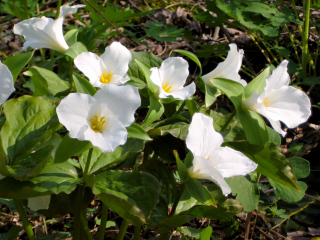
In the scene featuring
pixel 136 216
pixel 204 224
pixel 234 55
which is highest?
pixel 234 55

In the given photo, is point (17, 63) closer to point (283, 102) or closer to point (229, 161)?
point (229, 161)

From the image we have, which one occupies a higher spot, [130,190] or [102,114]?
[102,114]

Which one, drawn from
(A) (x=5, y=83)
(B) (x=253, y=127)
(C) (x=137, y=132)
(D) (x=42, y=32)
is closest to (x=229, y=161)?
(B) (x=253, y=127)

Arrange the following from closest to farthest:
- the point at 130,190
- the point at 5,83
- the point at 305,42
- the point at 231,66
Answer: the point at 5,83 < the point at 130,190 < the point at 231,66 < the point at 305,42

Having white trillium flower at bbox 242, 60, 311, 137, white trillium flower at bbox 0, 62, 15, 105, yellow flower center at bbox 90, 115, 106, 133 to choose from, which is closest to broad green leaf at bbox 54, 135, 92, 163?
yellow flower center at bbox 90, 115, 106, 133

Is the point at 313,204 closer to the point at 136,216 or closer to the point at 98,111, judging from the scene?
the point at 136,216

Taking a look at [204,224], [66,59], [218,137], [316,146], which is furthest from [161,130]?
[316,146]

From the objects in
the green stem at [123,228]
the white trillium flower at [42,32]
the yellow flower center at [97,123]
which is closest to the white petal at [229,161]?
the yellow flower center at [97,123]

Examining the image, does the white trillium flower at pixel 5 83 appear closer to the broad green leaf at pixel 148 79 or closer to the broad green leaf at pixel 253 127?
the broad green leaf at pixel 148 79
